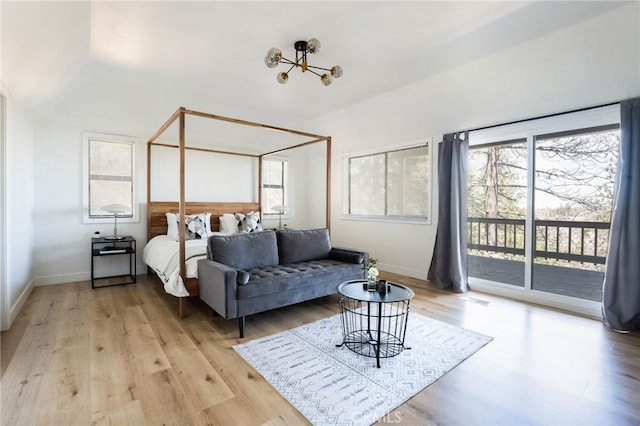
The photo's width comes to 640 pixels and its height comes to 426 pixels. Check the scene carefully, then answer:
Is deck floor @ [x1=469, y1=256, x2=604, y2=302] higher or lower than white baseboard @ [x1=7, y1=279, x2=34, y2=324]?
higher

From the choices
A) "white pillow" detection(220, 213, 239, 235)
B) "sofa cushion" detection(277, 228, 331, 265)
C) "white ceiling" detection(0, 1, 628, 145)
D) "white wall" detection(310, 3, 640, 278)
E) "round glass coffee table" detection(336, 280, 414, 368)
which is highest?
"white ceiling" detection(0, 1, 628, 145)

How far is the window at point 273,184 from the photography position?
6113 mm

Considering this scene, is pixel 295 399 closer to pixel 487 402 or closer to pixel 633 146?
pixel 487 402

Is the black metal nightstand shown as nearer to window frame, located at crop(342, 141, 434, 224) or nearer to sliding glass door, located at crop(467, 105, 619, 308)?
window frame, located at crop(342, 141, 434, 224)

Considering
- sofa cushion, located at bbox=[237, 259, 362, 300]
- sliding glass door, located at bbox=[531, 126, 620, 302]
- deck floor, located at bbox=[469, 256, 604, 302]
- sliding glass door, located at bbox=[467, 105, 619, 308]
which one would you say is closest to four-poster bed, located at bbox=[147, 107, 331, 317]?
sofa cushion, located at bbox=[237, 259, 362, 300]

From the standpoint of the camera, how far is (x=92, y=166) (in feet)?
14.3

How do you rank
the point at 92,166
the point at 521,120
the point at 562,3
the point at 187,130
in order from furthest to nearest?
the point at 187,130 → the point at 92,166 → the point at 521,120 → the point at 562,3

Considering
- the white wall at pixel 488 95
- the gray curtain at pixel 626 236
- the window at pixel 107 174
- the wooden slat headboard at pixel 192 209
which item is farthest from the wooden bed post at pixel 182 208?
the gray curtain at pixel 626 236

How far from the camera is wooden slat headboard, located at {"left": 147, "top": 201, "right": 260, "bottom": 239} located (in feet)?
15.2

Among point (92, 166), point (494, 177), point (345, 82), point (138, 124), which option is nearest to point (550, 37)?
point (494, 177)

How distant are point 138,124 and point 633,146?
586cm

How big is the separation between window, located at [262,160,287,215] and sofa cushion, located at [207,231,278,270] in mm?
2600

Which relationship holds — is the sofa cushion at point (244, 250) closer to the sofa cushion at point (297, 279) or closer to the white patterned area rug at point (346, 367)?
the sofa cushion at point (297, 279)

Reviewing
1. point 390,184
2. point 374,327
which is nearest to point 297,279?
point 374,327
